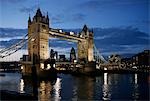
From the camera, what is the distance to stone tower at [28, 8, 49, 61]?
5625 cm

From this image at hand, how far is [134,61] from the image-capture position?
119 meters

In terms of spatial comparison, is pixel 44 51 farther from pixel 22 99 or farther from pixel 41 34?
pixel 22 99

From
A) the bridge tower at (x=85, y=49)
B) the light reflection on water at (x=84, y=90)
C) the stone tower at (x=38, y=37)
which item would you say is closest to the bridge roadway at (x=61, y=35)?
the stone tower at (x=38, y=37)

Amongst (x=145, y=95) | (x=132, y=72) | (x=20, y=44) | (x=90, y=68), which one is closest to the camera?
(x=145, y=95)

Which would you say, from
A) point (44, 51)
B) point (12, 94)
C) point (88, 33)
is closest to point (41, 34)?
point (44, 51)

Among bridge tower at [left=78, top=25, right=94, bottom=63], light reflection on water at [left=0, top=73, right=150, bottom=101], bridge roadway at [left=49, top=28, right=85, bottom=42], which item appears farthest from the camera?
bridge tower at [left=78, top=25, right=94, bottom=63]

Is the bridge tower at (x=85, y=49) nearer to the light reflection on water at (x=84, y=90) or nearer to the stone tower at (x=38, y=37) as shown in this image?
the stone tower at (x=38, y=37)

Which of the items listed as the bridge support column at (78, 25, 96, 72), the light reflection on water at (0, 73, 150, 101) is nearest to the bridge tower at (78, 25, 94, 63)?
the bridge support column at (78, 25, 96, 72)

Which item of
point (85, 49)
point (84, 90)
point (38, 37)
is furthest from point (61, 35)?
point (84, 90)

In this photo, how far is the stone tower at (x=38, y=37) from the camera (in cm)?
5625

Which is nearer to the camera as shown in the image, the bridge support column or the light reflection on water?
the light reflection on water

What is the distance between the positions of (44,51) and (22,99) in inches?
1392

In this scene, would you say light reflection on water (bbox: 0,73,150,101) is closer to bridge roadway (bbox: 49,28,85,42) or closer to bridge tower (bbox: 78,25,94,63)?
bridge roadway (bbox: 49,28,85,42)

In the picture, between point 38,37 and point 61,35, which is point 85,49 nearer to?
point 61,35
